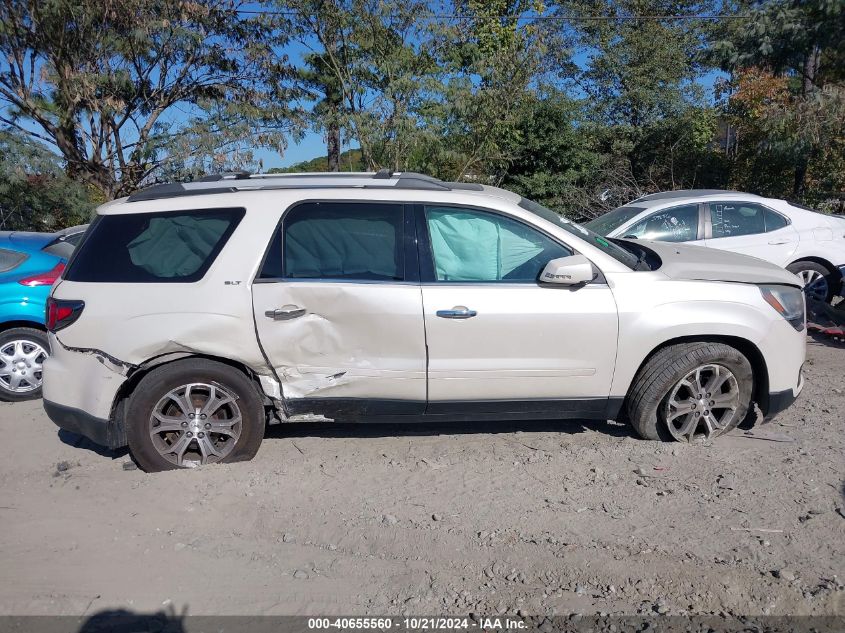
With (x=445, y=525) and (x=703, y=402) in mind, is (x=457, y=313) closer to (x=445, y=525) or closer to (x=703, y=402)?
(x=445, y=525)

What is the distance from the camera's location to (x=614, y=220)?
8891 millimetres

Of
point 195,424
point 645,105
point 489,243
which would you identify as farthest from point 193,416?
point 645,105

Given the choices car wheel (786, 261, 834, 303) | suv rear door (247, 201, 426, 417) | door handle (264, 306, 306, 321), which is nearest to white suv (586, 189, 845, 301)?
car wheel (786, 261, 834, 303)

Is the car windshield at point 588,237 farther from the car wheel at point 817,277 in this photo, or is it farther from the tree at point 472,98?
the tree at point 472,98

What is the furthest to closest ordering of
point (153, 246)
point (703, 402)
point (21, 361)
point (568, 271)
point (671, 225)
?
point (671, 225), point (21, 361), point (703, 402), point (153, 246), point (568, 271)

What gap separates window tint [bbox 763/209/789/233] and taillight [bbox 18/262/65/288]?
7.86 m

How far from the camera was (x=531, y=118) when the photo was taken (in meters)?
15.9

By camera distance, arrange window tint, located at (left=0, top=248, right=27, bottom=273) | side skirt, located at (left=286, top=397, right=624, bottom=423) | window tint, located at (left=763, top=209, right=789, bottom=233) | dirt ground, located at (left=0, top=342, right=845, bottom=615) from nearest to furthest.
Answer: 1. dirt ground, located at (left=0, top=342, right=845, bottom=615)
2. side skirt, located at (left=286, top=397, right=624, bottom=423)
3. window tint, located at (left=0, top=248, right=27, bottom=273)
4. window tint, located at (left=763, top=209, right=789, bottom=233)

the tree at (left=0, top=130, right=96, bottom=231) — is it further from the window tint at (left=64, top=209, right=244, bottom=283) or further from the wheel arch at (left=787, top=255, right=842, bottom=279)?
the wheel arch at (left=787, top=255, right=842, bottom=279)

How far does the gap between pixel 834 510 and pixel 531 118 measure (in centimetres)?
1331

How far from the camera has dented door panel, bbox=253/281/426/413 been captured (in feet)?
14.4

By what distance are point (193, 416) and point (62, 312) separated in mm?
1048

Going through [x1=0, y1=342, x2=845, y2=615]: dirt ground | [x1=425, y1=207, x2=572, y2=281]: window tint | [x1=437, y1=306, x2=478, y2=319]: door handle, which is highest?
[x1=425, y1=207, x2=572, y2=281]: window tint

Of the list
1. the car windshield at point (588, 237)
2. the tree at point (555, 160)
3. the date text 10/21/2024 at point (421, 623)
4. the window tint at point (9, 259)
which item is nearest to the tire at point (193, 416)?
the date text 10/21/2024 at point (421, 623)
